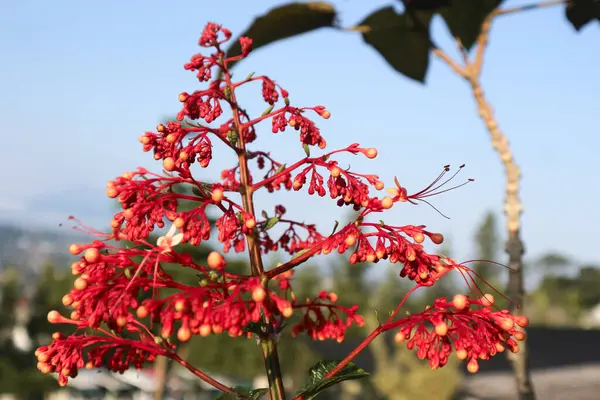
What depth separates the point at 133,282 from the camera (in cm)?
157

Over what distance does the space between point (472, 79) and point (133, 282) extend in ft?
8.04

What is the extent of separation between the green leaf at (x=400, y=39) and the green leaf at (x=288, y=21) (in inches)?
9.4

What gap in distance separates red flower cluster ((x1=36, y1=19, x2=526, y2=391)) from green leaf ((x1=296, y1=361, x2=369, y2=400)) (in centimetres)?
4

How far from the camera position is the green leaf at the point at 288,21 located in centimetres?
289

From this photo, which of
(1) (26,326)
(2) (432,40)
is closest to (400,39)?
(2) (432,40)

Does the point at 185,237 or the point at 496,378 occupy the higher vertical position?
the point at 185,237

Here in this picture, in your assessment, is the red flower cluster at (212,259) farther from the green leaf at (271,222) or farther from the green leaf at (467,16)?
the green leaf at (467,16)

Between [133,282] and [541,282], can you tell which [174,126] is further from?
[541,282]

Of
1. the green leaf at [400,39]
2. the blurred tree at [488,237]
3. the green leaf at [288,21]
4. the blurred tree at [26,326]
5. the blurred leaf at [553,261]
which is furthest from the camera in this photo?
the blurred leaf at [553,261]

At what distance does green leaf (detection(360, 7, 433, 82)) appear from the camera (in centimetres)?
315

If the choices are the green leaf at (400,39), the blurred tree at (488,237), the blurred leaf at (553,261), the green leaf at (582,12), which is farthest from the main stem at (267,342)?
the blurred leaf at (553,261)

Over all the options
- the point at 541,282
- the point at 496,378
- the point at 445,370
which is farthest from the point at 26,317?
the point at 541,282

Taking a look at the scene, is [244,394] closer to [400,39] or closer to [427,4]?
[427,4]

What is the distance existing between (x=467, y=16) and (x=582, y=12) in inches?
23.0
